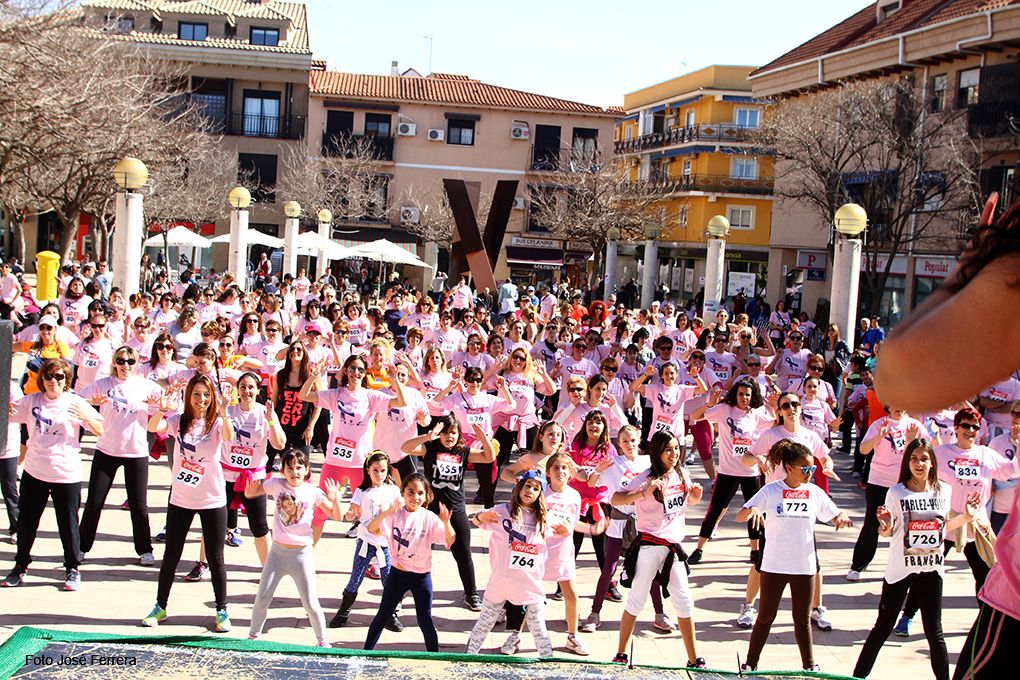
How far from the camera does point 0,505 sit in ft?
34.5

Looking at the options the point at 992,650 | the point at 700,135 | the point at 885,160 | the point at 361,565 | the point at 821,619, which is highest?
the point at 700,135

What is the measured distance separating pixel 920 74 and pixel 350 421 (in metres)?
29.2

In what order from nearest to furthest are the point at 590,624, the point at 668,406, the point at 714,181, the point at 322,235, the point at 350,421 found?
the point at 590,624 → the point at 350,421 → the point at 668,406 → the point at 322,235 → the point at 714,181

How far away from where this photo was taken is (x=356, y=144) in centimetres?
5206

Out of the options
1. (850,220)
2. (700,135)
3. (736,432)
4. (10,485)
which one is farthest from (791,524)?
(700,135)

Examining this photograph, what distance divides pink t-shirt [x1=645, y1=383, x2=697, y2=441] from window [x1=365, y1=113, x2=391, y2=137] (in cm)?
4299

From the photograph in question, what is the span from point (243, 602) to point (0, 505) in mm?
3513

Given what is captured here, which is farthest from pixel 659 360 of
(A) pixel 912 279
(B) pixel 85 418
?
(A) pixel 912 279

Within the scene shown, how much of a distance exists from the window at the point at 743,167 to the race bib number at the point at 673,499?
52478mm

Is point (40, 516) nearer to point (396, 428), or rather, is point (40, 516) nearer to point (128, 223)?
point (396, 428)

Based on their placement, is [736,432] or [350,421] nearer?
[350,421]

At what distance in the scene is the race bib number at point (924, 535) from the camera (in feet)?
23.3

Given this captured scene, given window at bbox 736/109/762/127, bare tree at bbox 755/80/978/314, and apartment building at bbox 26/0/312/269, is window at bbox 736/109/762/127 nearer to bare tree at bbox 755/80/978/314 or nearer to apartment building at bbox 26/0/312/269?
apartment building at bbox 26/0/312/269

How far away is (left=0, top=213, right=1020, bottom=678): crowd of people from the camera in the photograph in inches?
283
